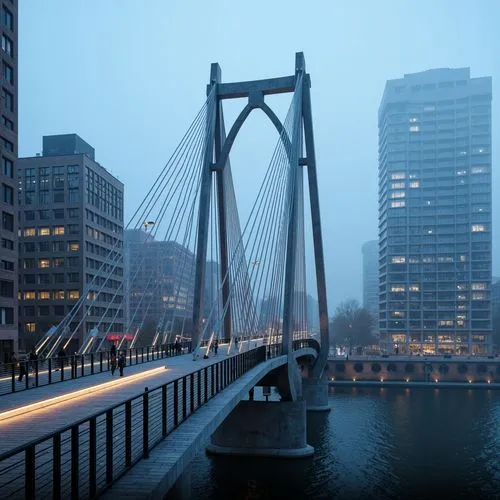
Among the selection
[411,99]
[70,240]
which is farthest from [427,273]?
[70,240]

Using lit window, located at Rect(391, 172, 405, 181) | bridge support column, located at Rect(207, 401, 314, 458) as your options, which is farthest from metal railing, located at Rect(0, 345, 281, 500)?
lit window, located at Rect(391, 172, 405, 181)

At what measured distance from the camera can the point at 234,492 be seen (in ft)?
98.7

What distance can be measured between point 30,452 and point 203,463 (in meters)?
30.0

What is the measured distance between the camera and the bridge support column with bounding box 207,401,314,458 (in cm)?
3725

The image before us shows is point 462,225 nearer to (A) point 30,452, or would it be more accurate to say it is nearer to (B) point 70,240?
(B) point 70,240

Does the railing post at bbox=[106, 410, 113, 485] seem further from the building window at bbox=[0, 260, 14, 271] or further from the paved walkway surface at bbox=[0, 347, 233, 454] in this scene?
the building window at bbox=[0, 260, 14, 271]

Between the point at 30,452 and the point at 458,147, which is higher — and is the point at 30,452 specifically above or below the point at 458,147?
below

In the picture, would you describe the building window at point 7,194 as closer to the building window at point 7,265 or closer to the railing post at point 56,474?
the building window at point 7,265

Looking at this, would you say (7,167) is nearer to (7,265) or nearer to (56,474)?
(7,265)

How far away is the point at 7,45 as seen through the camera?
54875 mm

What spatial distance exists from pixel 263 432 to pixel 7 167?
106 feet

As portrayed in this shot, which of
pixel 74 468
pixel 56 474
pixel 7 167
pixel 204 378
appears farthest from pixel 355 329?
pixel 56 474

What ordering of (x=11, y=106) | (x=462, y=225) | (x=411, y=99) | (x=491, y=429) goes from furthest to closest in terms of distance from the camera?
(x=411, y=99) < (x=462, y=225) < (x=11, y=106) < (x=491, y=429)

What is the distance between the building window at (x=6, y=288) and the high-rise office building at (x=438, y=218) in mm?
94238
